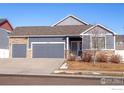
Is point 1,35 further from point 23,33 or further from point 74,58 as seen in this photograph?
point 74,58

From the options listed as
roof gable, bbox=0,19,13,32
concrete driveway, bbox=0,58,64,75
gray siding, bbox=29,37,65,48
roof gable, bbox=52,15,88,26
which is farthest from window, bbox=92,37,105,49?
roof gable, bbox=0,19,13,32

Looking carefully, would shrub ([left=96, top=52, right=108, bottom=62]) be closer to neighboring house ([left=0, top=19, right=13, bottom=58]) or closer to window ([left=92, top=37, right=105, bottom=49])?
window ([left=92, top=37, right=105, bottom=49])

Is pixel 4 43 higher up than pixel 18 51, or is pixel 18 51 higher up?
pixel 4 43

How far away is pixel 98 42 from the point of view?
31219mm

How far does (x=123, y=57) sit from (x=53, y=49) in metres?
8.15

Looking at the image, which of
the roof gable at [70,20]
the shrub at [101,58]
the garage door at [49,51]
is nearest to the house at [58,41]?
the garage door at [49,51]

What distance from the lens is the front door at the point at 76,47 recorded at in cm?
3391

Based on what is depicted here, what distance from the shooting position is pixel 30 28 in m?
37.1

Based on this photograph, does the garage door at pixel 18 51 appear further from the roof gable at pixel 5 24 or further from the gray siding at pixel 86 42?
the gray siding at pixel 86 42

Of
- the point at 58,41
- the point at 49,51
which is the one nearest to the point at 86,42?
the point at 58,41

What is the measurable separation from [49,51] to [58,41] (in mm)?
1606

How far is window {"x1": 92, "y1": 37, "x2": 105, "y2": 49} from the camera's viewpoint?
30812mm

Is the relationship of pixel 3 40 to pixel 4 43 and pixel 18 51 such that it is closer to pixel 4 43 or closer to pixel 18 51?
pixel 4 43
